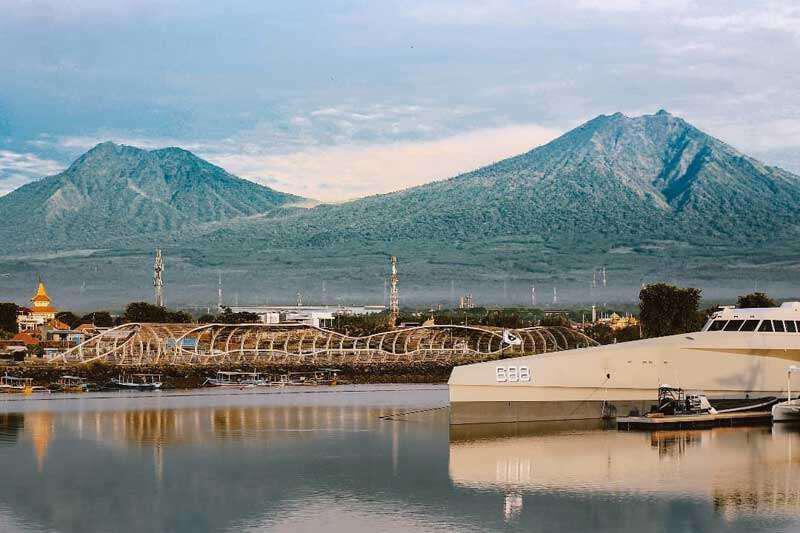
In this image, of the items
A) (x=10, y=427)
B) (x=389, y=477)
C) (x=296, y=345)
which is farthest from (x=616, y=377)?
(x=296, y=345)

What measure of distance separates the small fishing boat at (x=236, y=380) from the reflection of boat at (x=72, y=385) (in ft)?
35.1

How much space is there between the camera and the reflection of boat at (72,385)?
106750 millimetres

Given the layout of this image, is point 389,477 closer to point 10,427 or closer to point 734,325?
point 734,325

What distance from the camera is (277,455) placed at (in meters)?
52.0

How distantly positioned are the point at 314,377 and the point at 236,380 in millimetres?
7789

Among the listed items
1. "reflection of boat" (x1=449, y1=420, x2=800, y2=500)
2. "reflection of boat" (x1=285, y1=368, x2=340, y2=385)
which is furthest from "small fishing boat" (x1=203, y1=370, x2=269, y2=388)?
"reflection of boat" (x1=449, y1=420, x2=800, y2=500)

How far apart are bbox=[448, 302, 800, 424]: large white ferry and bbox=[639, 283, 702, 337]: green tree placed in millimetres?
86757

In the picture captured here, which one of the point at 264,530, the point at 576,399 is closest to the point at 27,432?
the point at 576,399

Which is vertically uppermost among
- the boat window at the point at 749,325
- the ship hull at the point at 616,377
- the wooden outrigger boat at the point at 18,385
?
the boat window at the point at 749,325

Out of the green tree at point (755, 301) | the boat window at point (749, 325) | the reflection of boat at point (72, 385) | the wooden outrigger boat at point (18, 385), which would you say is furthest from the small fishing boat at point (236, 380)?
the boat window at point (749, 325)

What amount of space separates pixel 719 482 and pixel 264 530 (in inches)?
637

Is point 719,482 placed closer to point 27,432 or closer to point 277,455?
point 277,455

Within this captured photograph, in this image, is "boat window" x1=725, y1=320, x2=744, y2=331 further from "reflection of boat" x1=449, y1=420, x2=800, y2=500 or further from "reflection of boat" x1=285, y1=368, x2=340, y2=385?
"reflection of boat" x1=285, y1=368, x2=340, y2=385

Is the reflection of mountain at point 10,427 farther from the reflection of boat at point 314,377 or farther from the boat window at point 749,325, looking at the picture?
the reflection of boat at point 314,377
